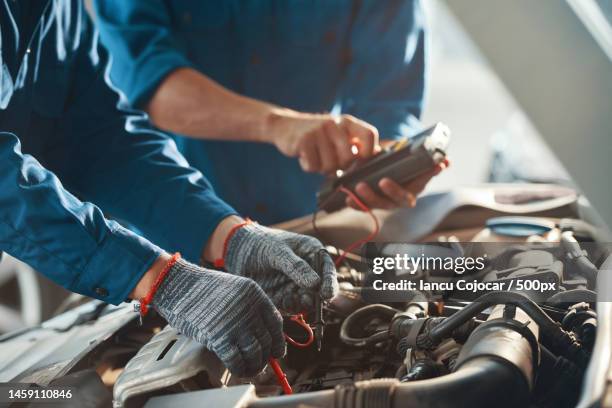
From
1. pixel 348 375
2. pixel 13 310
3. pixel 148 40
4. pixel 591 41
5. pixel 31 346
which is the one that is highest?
pixel 591 41

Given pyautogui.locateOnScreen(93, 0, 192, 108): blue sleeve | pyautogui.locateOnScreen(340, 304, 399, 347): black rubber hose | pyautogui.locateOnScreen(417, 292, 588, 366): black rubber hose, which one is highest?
pyautogui.locateOnScreen(93, 0, 192, 108): blue sleeve

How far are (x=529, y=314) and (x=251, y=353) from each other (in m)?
0.33

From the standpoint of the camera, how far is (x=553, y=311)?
0.88m

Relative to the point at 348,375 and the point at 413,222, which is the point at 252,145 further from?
the point at 348,375

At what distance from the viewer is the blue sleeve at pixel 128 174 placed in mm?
1236

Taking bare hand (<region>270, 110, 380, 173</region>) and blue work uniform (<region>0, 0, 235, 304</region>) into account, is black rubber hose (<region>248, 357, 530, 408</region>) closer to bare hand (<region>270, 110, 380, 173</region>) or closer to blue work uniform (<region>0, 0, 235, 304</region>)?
blue work uniform (<region>0, 0, 235, 304</region>)

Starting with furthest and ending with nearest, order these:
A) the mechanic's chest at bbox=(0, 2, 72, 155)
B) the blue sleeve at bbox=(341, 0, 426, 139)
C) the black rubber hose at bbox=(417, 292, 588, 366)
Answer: the blue sleeve at bbox=(341, 0, 426, 139), the mechanic's chest at bbox=(0, 2, 72, 155), the black rubber hose at bbox=(417, 292, 588, 366)

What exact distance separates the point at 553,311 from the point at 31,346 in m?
0.81

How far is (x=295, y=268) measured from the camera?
0.99 m

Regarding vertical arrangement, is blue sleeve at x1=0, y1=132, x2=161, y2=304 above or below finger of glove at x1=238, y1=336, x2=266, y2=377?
above

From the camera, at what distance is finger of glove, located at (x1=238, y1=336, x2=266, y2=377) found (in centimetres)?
86

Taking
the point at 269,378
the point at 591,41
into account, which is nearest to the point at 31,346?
the point at 269,378

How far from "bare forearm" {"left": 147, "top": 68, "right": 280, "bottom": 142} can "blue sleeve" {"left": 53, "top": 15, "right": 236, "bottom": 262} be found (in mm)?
225

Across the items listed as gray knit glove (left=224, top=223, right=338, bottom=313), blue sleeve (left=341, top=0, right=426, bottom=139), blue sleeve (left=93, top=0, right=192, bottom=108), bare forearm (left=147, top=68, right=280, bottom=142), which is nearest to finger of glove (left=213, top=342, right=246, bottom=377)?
gray knit glove (left=224, top=223, right=338, bottom=313)
